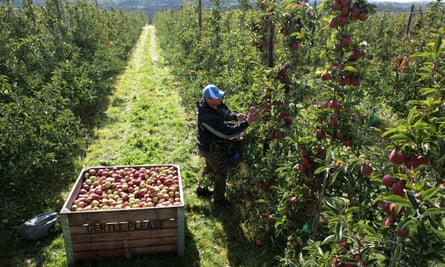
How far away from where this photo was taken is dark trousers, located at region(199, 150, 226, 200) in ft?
14.1

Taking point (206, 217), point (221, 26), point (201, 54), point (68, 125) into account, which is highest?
point (221, 26)

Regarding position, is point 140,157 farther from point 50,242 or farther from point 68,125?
point 50,242

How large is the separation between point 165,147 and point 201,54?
340 cm

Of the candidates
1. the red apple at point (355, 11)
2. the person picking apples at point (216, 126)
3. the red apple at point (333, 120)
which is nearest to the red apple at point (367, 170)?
the red apple at point (333, 120)

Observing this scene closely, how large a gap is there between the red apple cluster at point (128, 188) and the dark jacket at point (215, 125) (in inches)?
22.7

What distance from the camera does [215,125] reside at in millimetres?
3943

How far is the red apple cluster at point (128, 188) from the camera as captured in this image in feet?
11.5

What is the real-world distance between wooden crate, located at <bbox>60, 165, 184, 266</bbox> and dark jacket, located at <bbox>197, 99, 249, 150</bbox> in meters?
1.02

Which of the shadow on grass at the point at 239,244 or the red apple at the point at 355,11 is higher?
the red apple at the point at 355,11

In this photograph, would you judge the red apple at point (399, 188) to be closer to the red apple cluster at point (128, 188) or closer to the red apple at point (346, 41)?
the red apple at point (346, 41)

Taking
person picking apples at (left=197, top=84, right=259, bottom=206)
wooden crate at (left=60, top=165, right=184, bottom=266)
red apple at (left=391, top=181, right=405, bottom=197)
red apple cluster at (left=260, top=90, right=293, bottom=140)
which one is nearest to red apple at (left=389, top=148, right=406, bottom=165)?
red apple at (left=391, top=181, right=405, bottom=197)

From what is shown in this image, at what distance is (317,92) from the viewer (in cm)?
327

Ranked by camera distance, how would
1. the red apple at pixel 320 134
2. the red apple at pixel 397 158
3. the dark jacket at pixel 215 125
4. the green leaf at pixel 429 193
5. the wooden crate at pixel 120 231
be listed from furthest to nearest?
the dark jacket at pixel 215 125 < the wooden crate at pixel 120 231 < the red apple at pixel 320 134 < the red apple at pixel 397 158 < the green leaf at pixel 429 193

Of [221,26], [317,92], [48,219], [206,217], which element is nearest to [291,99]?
[317,92]
